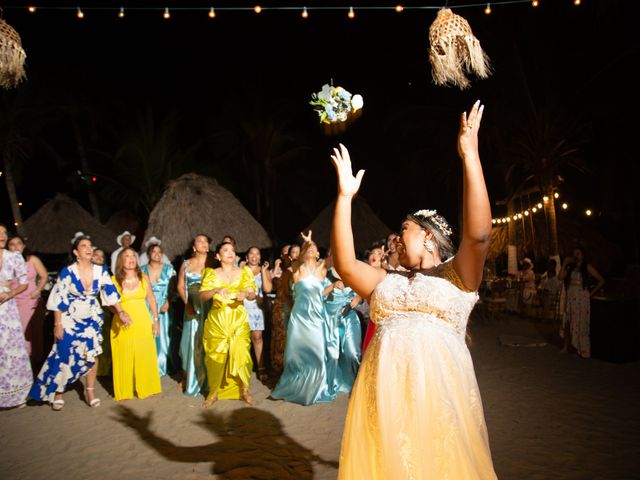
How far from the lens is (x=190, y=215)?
12602mm

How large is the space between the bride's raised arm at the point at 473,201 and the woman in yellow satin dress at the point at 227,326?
4386 millimetres

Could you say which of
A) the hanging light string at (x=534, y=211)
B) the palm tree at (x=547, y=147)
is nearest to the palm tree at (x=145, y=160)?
the hanging light string at (x=534, y=211)

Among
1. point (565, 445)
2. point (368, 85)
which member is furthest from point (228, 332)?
point (368, 85)

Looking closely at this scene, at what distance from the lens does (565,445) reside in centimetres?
484

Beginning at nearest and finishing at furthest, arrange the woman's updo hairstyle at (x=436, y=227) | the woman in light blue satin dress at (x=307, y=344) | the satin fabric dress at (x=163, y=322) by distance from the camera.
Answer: the woman's updo hairstyle at (x=436, y=227)
the woman in light blue satin dress at (x=307, y=344)
the satin fabric dress at (x=163, y=322)

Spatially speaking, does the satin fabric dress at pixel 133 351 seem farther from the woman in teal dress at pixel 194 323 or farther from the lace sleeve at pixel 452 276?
the lace sleeve at pixel 452 276

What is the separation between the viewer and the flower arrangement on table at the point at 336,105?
3469mm

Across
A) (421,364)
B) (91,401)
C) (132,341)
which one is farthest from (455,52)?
(91,401)

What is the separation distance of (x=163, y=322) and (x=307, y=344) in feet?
9.69

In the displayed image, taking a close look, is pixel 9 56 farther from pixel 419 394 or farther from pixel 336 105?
pixel 419 394

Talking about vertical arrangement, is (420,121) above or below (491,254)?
above

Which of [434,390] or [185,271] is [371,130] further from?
[434,390]

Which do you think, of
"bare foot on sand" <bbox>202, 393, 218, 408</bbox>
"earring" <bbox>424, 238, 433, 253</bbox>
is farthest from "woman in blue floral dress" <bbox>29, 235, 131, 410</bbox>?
"earring" <bbox>424, 238, 433, 253</bbox>

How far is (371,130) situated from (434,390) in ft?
79.3
